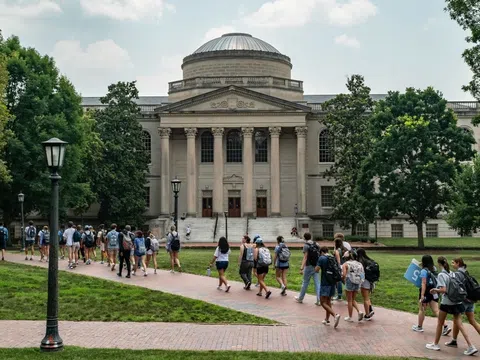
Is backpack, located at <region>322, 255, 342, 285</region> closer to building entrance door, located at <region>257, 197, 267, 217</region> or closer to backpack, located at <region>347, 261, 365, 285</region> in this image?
backpack, located at <region>347, 261, 365, 285</region>

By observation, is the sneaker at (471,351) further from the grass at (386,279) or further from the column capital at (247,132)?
the column capital at (247,132)

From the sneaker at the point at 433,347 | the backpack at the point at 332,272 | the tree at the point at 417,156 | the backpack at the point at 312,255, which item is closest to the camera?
the sneaker at the point at 433,347

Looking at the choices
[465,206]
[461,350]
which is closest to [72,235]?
[461,350]

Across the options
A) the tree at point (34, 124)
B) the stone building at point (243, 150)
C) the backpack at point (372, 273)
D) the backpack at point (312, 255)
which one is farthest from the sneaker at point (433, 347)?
the stone building at point (243, 150)

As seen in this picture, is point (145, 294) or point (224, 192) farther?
point (224, 192)

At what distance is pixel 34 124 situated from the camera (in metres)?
43.3

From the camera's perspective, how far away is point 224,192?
6294 centimetres

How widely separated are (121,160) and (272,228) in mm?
15269

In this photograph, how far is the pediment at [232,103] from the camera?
199 feet

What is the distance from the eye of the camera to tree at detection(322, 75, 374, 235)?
53281 mm

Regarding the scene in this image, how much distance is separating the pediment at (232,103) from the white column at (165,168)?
2266 mm

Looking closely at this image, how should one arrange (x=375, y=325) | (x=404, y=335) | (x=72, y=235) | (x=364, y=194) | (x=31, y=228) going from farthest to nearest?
(x=364, y=194), (x=31, y=228), (x=72, y=235), (x=375, y=325), (x=404, y=335)

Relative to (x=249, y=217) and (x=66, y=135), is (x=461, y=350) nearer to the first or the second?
(x=66, y=135)

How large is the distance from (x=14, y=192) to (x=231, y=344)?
34971 millimetres
